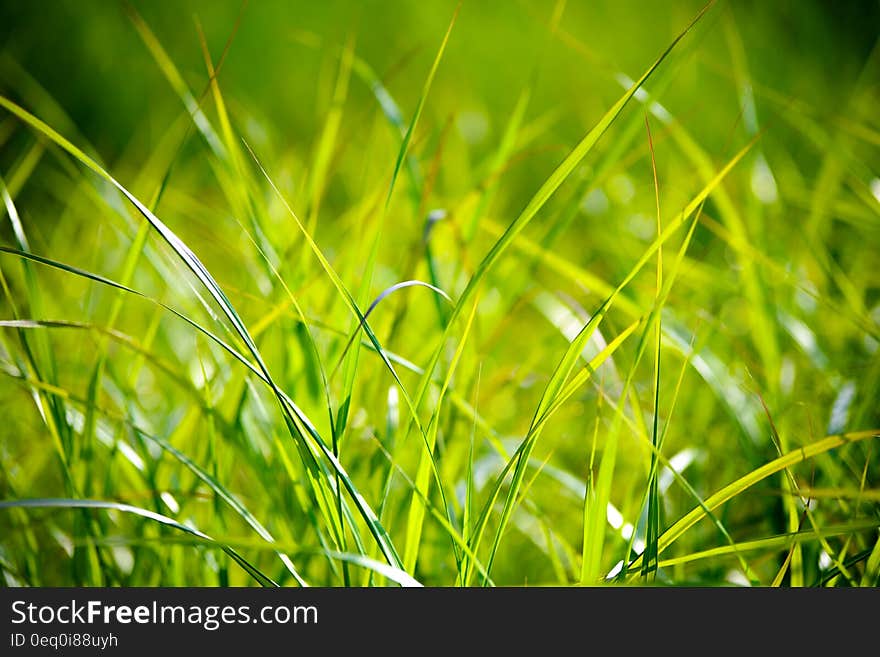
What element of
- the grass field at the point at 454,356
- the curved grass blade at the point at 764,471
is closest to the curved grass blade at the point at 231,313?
the grass field at the point at 454,356

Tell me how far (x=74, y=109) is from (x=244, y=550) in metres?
1.15

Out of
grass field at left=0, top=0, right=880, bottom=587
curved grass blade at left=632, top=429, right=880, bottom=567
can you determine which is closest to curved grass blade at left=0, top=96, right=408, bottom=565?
grass field at left=0, top=0, right=880, bottom=587

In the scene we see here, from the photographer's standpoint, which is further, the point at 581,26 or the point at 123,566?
the point at 581,26

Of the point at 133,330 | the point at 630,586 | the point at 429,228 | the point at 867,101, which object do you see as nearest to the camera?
the point at 630,586

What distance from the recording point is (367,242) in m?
0.68

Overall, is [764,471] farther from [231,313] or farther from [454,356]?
[231,313]

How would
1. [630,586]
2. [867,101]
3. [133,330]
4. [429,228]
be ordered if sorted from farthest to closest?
1. [867,101]
2. [133,330]
3. [429,228]
4. [630,586]

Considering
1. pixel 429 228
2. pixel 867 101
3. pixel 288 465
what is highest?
pixel 867 101

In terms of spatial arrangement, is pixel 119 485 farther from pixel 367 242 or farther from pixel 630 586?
pixel 630 586

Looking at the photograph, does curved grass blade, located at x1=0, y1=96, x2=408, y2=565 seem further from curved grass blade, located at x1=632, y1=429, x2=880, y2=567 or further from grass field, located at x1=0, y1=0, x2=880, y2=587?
curved grass blade, located at x1=632, y1=429, x2=880, y2=567

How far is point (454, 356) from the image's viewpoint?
1.25 feet

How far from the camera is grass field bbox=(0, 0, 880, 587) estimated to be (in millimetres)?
390

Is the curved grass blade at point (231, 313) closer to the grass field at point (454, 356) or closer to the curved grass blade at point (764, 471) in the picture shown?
the grass field at point (454, 356)

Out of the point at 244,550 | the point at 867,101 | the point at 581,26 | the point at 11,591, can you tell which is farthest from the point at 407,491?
the point at 581,26
